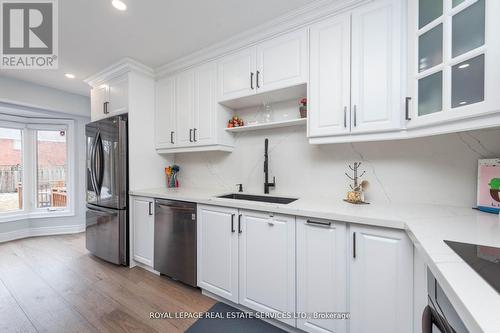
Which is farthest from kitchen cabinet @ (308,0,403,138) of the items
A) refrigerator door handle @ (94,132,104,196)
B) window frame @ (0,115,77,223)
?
window frame @ (0,115,77,223)

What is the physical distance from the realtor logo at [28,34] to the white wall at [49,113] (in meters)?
0.54

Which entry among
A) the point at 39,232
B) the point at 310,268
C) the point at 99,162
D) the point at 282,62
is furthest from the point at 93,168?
the point at 310,268

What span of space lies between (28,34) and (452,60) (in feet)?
10.9

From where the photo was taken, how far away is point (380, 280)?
1.15 m

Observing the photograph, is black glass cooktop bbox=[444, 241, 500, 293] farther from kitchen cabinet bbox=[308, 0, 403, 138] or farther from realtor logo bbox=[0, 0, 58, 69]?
realtor logo bbox=[0, 0, 58, 69]

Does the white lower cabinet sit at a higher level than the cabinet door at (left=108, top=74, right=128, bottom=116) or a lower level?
lower

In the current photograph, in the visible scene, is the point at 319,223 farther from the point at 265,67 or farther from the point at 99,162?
the point at 99,162

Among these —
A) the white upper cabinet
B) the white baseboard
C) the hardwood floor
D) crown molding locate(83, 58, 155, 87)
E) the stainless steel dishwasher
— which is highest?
crown molding locate(83, 58, 155, 87)

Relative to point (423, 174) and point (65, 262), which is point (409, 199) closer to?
point (423, 174)

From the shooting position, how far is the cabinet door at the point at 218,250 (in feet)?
5.55

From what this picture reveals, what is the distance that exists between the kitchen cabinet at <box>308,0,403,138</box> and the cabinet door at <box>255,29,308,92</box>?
0.30 ft

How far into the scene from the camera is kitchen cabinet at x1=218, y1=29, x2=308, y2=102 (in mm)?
1727

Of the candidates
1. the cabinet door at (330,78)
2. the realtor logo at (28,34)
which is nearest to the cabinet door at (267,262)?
the cabinet door at (330,78)

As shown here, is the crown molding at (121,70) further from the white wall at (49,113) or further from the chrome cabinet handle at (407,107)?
the chrome cabinet handle at (407,107)
